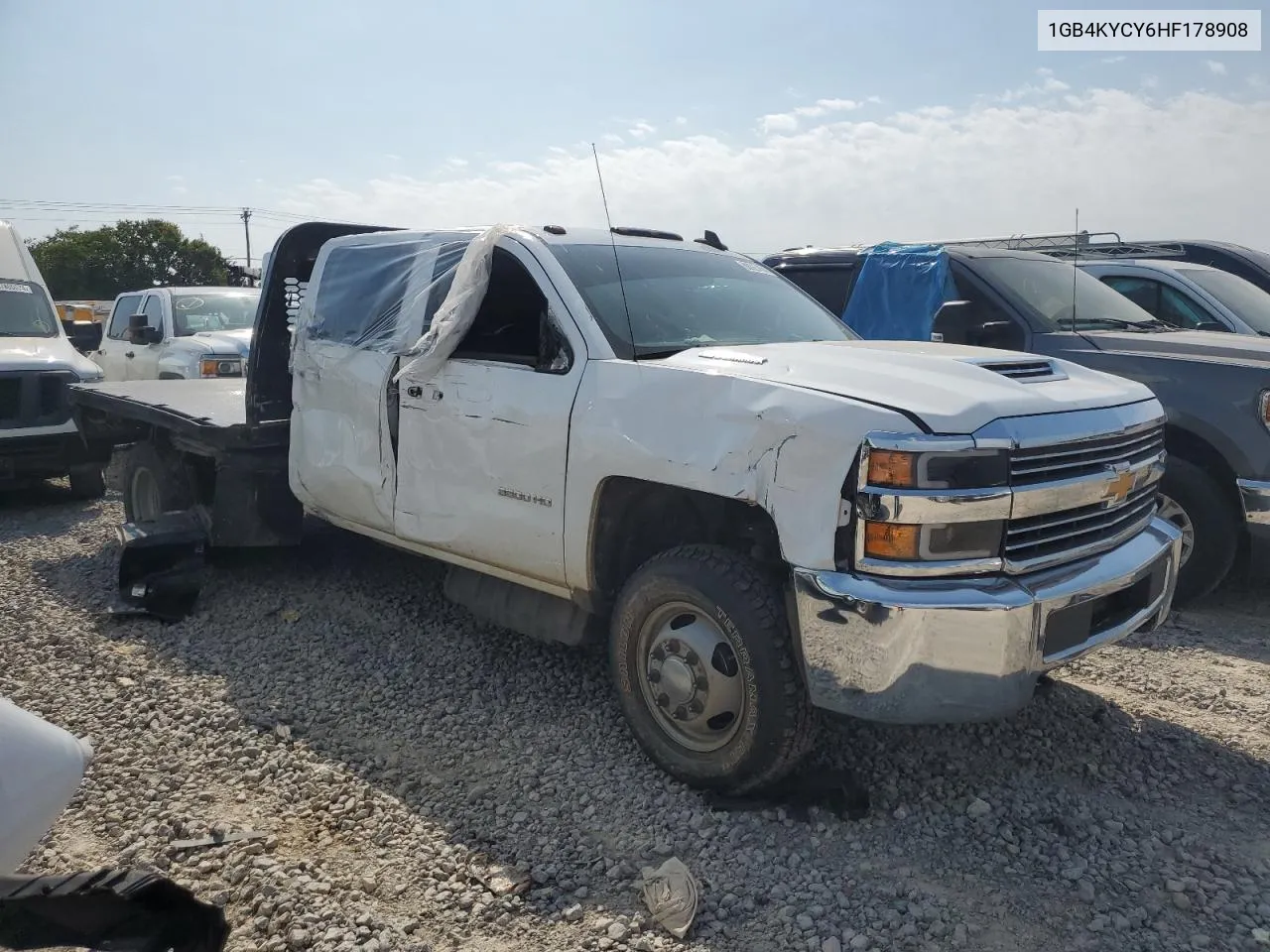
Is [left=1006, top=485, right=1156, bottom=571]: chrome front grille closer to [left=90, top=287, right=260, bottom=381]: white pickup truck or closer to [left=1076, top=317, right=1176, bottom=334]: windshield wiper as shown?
[left=1076, top=317, right=1176, bottom=334]: windshield wiper

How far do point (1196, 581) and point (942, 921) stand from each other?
3.51m

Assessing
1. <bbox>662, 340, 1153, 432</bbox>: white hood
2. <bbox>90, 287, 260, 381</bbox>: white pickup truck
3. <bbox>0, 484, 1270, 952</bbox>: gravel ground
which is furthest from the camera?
<bbox>90, 287, 260, 381</bbox>: white pickup truck

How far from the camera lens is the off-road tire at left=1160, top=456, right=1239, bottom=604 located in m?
5.39

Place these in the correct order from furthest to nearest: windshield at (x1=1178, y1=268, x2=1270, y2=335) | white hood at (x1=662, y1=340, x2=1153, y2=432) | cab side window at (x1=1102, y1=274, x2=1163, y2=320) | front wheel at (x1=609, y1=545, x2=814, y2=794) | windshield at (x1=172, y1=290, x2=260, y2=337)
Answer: windshield at (x1=172, y1=290, x2=260, y2=337) < cab side window at (x1=1102, y1=274, x2=1163, y2=320) < windshield at (x1=1178, y1=268, x2=1270, y2=335) < front wheel at (x1=609, y1=545, x2=814, y2=794) < white hood at (x1=662, y1=340, x2=1153, y2=432)

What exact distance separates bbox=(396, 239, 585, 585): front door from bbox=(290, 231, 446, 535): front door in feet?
0.83

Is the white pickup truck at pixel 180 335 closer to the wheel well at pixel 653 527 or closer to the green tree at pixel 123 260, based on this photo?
the wheel well at pixel 653 527

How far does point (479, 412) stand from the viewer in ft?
13.4

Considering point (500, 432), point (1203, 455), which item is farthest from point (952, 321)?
point (500, 432)

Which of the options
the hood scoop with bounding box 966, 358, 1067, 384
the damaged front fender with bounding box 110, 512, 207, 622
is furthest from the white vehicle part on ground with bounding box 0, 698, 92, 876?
the damaged front fender with bounding box 110, 512, 207, 622

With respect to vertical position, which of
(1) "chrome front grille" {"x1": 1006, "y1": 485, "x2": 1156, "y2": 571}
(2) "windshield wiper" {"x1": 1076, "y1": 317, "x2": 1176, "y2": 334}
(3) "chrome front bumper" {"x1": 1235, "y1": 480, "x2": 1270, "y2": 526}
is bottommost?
(3) "chrome front bumper" {"x1": 1235, "y1": 480, "x2": 1270, "y2": 526}

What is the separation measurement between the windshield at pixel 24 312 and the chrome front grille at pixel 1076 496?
8.82 m

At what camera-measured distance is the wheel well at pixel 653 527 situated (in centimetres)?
345

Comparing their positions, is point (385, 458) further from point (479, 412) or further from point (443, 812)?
point (443, 812)

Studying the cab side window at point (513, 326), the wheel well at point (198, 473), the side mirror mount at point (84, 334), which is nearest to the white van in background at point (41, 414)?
the side mirror mount at point (84, 334)
